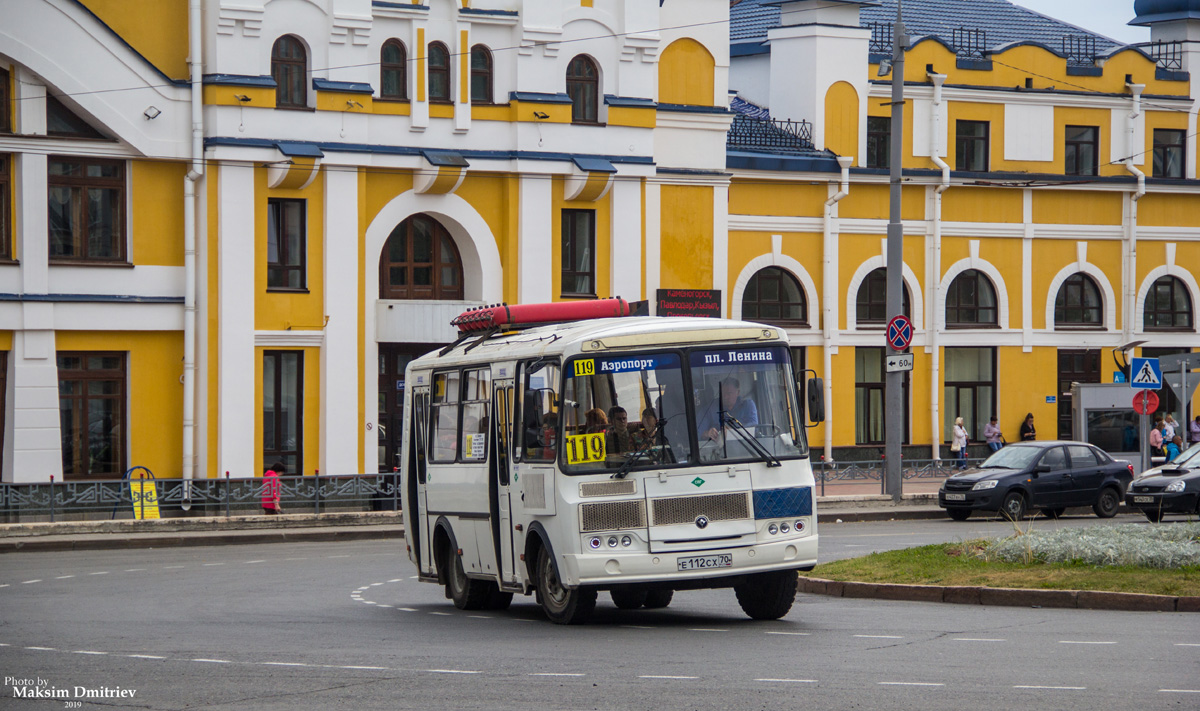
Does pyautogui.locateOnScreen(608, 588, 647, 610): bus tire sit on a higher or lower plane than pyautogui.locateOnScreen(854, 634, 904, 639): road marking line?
lower

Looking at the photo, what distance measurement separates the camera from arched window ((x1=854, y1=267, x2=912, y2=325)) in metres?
42.2

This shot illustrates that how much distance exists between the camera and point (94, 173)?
105 ft

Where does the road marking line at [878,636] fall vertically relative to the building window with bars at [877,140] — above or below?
below

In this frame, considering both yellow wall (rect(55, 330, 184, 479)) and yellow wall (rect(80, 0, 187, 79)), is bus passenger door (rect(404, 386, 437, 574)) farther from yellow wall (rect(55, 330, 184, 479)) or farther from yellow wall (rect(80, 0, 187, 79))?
yellow wall (rect(80, 0, 187, 79))

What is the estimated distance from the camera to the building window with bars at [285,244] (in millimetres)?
33281

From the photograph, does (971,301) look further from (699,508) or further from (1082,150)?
(699,508)

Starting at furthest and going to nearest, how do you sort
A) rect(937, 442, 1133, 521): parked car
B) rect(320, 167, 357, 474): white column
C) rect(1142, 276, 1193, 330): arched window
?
rect(1142, 276, 1193, 330): arched window
rect(320, 167, 357, 474): white column
rect(937, 442, 1133, 521): parked car

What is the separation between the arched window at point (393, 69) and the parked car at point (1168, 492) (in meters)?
16.1

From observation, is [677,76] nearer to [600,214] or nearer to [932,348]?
[600,214]

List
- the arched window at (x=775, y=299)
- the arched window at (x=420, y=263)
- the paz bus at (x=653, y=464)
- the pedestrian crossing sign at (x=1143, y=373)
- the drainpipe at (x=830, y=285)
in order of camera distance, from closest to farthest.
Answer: the paz bus at (x=653, y=464), the pedestrian crossing sign at (x=1143, y=373), the arched window at (x=420, y=263), the arched window at (x=775, y=299), the drainpipe at (x=830, y=285)

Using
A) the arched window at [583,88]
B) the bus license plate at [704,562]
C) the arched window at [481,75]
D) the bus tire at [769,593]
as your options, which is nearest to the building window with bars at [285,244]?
the arched window at [481,75]

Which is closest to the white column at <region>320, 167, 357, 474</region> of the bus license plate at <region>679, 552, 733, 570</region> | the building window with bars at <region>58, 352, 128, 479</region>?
the building window with bars at <region>58, 352, 128, 479</region>

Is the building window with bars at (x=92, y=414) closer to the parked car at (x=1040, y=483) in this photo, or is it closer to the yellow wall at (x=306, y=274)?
the yellow wall at (x=306, y=274)

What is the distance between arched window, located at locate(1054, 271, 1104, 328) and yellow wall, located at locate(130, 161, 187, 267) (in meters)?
23.1
